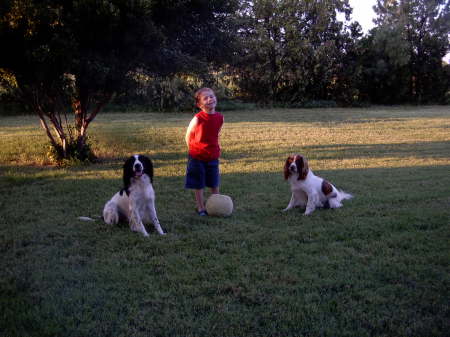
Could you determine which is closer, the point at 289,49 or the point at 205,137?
the point at 205,137

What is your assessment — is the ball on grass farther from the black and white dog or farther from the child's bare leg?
the black and white dog

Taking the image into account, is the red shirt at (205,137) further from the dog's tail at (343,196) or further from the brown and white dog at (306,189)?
the dog's tail at (343,196)

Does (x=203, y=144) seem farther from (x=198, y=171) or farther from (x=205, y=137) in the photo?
(x=198, y=171)

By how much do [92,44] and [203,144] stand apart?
4934 mm

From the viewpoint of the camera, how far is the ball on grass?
20.3ft

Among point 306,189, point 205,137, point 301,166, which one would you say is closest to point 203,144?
point 205,137

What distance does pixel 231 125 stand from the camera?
20.4m

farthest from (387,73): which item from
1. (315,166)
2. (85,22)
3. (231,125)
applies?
(85,22)

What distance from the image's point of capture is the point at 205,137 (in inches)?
243

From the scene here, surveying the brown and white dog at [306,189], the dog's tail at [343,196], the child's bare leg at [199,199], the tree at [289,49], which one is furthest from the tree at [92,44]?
the tree at [289,49]

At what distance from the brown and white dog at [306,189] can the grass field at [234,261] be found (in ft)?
0.55

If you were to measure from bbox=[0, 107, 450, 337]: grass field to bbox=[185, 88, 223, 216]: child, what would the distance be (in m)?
0.52

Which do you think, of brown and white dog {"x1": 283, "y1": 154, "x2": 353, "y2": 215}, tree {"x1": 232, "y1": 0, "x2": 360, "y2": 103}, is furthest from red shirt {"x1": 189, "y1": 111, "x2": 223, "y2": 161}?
tree {"x1": 232, "y1": 0, "x2": 360, "y2": 103}

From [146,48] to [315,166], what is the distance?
15.3ft
